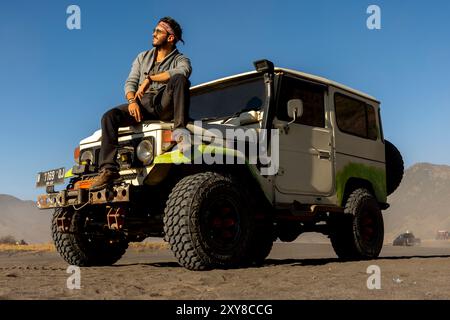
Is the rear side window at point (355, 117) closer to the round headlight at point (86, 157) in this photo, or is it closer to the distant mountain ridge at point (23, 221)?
the round headlight at point (86, 157)

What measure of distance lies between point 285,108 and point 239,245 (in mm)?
1977

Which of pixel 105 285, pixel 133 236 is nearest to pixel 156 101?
pixel 133 236

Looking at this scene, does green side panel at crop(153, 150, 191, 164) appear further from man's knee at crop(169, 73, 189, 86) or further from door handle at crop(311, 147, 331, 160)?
door handle at crop(311, 147, 331, 160)

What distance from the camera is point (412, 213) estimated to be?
270ft

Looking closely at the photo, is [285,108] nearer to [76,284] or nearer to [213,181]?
[213,181]

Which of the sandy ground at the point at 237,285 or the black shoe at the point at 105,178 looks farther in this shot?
the black shoe at the point at 105,178

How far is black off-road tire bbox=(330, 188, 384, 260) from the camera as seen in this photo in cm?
771

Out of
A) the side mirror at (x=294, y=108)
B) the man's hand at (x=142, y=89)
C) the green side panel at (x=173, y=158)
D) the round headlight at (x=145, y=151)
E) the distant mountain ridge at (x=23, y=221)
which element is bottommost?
the distant mountain ridge at (x=23, y=221)

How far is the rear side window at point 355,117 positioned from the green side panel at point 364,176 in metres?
0.50

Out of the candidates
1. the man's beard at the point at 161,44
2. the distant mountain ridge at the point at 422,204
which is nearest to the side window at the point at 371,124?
the man's beard at the point at 161,44

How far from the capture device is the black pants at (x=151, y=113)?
18.2ft

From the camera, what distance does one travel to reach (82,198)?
18.7ft

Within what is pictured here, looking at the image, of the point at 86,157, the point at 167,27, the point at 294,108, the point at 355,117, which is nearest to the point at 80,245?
the point at 86,157

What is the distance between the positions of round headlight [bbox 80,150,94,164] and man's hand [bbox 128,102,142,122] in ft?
2.71
